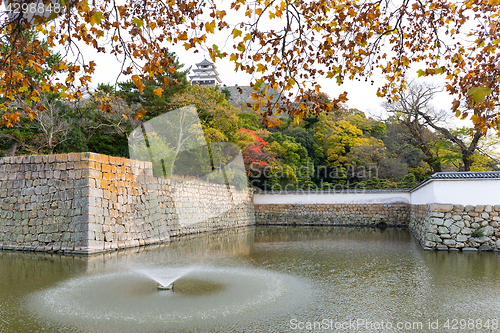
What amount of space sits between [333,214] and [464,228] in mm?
8649

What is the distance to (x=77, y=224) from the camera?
696cm

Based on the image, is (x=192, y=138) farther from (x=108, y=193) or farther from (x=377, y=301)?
(x=377, y=301)

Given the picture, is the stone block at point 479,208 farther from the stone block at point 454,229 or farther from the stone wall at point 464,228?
the stone block at point 454,229

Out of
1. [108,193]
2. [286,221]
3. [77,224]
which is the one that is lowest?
[286,221]

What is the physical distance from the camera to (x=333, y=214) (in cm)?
1592

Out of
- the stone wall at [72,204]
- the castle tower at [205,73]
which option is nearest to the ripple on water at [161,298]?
the stone wall at [72,204]

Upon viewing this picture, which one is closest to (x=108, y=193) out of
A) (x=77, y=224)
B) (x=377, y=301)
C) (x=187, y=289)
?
(x=77, y=224)

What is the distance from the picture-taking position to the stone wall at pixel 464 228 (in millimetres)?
7227

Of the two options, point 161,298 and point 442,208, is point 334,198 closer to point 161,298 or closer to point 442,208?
point 442,208

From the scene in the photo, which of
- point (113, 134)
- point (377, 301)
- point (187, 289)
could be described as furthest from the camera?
point (113, 134)

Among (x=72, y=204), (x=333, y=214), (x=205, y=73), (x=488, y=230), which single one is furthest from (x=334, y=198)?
(x=205, y=73)

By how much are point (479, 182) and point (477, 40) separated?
480 cm

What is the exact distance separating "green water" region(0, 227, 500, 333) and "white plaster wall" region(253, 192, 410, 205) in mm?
8686

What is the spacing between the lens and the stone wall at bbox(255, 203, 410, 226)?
1519cm
